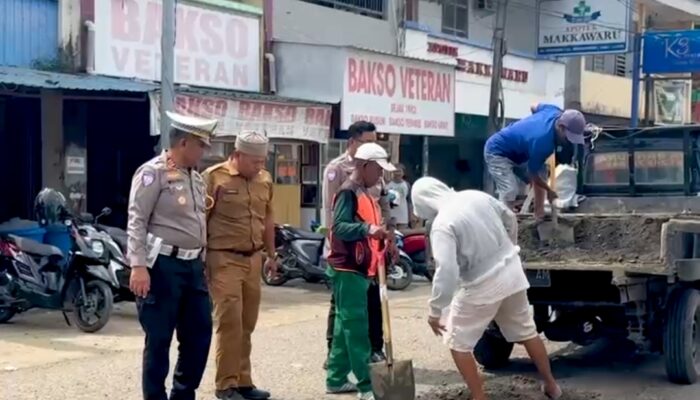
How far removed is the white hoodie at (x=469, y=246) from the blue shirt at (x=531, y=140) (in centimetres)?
193

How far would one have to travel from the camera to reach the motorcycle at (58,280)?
10453 mm

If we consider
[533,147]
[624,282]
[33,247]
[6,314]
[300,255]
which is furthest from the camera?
[300,255]

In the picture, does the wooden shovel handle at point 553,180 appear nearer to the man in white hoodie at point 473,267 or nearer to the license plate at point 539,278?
the license plate at point 539,278

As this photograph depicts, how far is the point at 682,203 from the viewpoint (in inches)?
383

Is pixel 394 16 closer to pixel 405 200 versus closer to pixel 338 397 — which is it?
pixel 405 200

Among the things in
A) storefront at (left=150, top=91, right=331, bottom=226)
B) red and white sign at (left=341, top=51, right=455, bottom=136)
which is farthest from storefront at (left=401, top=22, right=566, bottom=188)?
storefront at (left=150, top=91, right=331, bottom=226)

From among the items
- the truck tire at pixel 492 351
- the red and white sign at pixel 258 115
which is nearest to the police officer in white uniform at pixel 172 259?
the truck tire at pixel 492 351

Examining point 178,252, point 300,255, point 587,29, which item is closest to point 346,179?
point 178,252

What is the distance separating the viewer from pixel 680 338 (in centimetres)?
799

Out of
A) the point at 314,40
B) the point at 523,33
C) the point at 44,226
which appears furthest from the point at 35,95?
the point at 523,33

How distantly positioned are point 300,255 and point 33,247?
14.4 ft

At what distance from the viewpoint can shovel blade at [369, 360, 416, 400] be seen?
6855 millimetres

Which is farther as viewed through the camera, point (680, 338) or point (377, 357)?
point (377, 357)

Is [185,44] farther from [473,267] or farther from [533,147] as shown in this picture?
[473,267]
